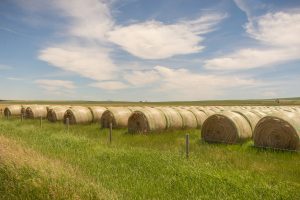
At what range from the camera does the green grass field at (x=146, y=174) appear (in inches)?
331

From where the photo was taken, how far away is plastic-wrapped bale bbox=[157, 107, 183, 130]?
888 inches

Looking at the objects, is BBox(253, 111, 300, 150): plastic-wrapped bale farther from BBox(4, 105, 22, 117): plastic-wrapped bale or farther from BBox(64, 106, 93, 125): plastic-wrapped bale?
BBox(4, 105, 22, 117): plastic-wrapped bale

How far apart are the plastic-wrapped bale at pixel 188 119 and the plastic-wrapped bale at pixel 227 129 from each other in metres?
4.77

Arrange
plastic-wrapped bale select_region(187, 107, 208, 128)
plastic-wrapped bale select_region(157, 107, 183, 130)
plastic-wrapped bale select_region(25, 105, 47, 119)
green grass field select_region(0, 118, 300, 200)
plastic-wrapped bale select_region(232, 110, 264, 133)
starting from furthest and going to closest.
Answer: plastic-wrapped bale select_region(25, 105, 47, 119)
plastic-wrapped bale select_region(187, 107, 208, 128)
plastic-wrapped bale select_region(157, 107, 183, 130)
plastic-wrapped bale select_region(232, 110, 264, 133)
green grass field select_region(0, 118, 300, 200)

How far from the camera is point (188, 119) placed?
2372 centimetres

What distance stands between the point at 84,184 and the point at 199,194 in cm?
265

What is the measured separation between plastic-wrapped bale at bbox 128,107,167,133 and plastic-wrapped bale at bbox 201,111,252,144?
12.6 ft

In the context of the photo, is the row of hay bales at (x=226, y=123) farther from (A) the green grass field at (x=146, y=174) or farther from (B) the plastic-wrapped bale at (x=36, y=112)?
(B) the plastic-wrapped bale at (x=36, y=112)

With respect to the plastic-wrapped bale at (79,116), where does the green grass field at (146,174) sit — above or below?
below

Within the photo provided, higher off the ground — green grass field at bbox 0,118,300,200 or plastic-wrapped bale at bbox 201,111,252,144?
plastic-wrapped bale at bbox 201,111,252,144

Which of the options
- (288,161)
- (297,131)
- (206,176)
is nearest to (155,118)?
(297,131)

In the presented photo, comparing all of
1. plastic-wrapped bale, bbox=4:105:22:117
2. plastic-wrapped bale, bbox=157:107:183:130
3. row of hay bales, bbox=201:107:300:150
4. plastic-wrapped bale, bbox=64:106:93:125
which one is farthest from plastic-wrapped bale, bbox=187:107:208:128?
plastic-wrapped bale, bbox=4:105:22:117

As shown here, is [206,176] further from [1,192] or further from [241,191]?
[1,192]

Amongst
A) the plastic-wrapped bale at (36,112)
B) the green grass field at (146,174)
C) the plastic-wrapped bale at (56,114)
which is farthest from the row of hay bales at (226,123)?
the plastic-wrapped bale at (36,112)
